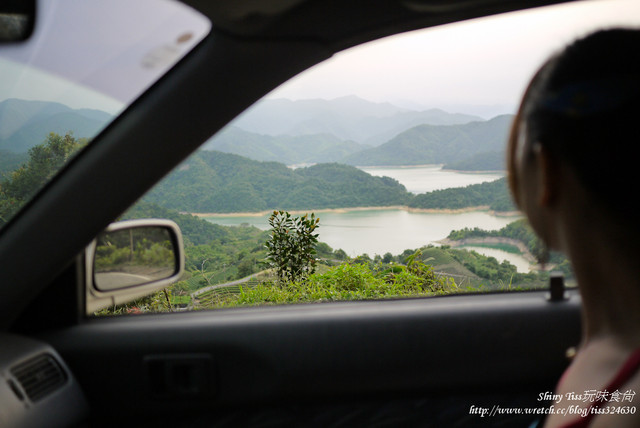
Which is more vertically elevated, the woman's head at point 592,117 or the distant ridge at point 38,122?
the distant ridge at point 38,122

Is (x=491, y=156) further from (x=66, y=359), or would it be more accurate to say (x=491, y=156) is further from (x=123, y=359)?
(x=66, y=359)

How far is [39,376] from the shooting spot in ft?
6.39

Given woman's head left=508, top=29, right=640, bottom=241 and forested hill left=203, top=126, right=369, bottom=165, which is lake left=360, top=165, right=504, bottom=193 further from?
woman's head left=508, top=29, right=640, bottom=241

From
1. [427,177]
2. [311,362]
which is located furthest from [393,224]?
[311,362]

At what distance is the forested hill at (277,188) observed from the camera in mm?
3139

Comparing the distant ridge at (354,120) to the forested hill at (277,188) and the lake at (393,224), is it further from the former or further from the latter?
the lake at (393,224)

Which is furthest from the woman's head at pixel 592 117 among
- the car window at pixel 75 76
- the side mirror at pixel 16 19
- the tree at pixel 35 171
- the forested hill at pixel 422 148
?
the forested hill at pixel 422 148

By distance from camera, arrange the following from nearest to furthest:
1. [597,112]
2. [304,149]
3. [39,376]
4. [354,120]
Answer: [597,112] → [39,376] → [354,120] → [304,149]

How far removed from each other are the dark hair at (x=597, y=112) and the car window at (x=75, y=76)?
136 cm

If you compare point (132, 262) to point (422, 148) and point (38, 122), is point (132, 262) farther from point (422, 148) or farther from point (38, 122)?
point (422, 148)

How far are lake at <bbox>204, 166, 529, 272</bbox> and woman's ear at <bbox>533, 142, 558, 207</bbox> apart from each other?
2.09 metres

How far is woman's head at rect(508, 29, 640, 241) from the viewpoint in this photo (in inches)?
29.5

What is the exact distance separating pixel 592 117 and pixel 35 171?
194 cm

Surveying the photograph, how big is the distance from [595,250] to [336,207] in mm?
2439
